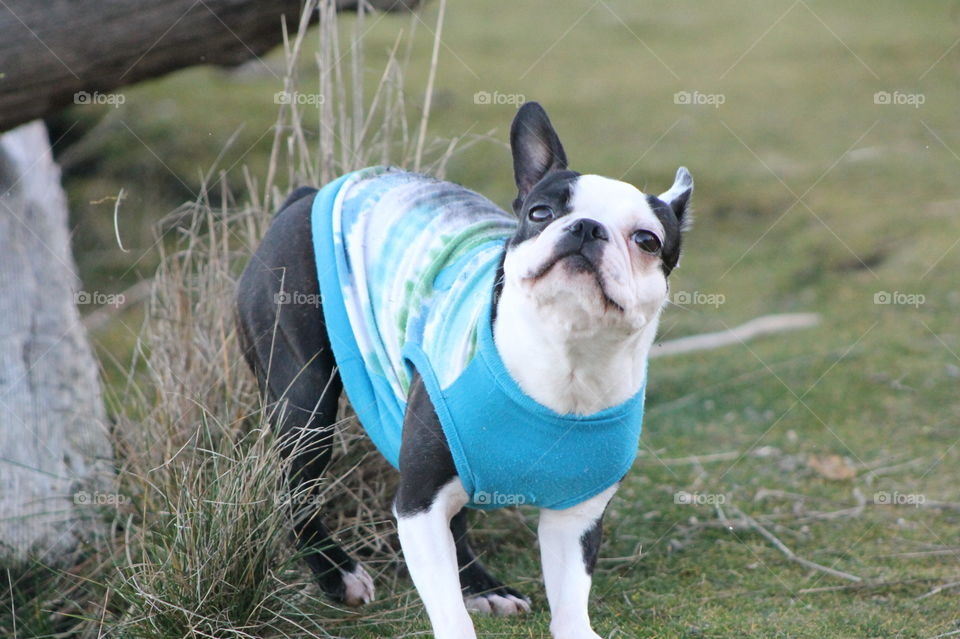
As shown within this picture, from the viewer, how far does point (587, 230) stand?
8.56 ft

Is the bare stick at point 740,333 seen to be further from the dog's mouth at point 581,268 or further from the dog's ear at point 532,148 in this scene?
the dog's mouth at point 581,268

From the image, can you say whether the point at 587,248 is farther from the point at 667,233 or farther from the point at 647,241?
the point at 667,233

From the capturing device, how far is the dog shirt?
2768 mm

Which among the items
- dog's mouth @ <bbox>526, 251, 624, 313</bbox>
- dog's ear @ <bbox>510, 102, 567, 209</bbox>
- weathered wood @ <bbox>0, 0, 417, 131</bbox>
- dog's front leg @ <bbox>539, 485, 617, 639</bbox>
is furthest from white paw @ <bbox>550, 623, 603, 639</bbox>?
weathered wood @ <bbox>0, 0, 417, 131</bbox>

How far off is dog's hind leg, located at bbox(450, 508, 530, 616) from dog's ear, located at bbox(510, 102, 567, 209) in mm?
1066

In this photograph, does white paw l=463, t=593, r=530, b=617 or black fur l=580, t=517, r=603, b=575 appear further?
white paw l=463, t=593, r=530, b=617

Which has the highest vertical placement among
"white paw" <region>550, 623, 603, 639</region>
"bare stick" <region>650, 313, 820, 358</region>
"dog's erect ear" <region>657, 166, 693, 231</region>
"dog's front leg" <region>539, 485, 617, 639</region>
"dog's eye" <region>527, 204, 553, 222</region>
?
"dog's eye" <region>527, 204, 553, 222</region>

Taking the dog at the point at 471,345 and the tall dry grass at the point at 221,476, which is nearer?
the dog at the point at 471,345

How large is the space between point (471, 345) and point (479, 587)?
1.01 metres

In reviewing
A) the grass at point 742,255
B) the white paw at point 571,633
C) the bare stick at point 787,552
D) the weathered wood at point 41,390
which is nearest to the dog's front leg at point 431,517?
the white paw at point 571,633

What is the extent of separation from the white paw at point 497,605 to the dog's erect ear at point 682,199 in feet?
4.03

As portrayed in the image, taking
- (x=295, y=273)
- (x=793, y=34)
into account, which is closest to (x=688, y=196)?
(x=295, y=273)

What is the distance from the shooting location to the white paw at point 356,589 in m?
3.41

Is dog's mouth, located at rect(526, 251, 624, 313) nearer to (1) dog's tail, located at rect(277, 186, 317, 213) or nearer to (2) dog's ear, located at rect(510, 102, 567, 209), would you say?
(2) dog's ear, located at rect(510, 102, 567, 209)
